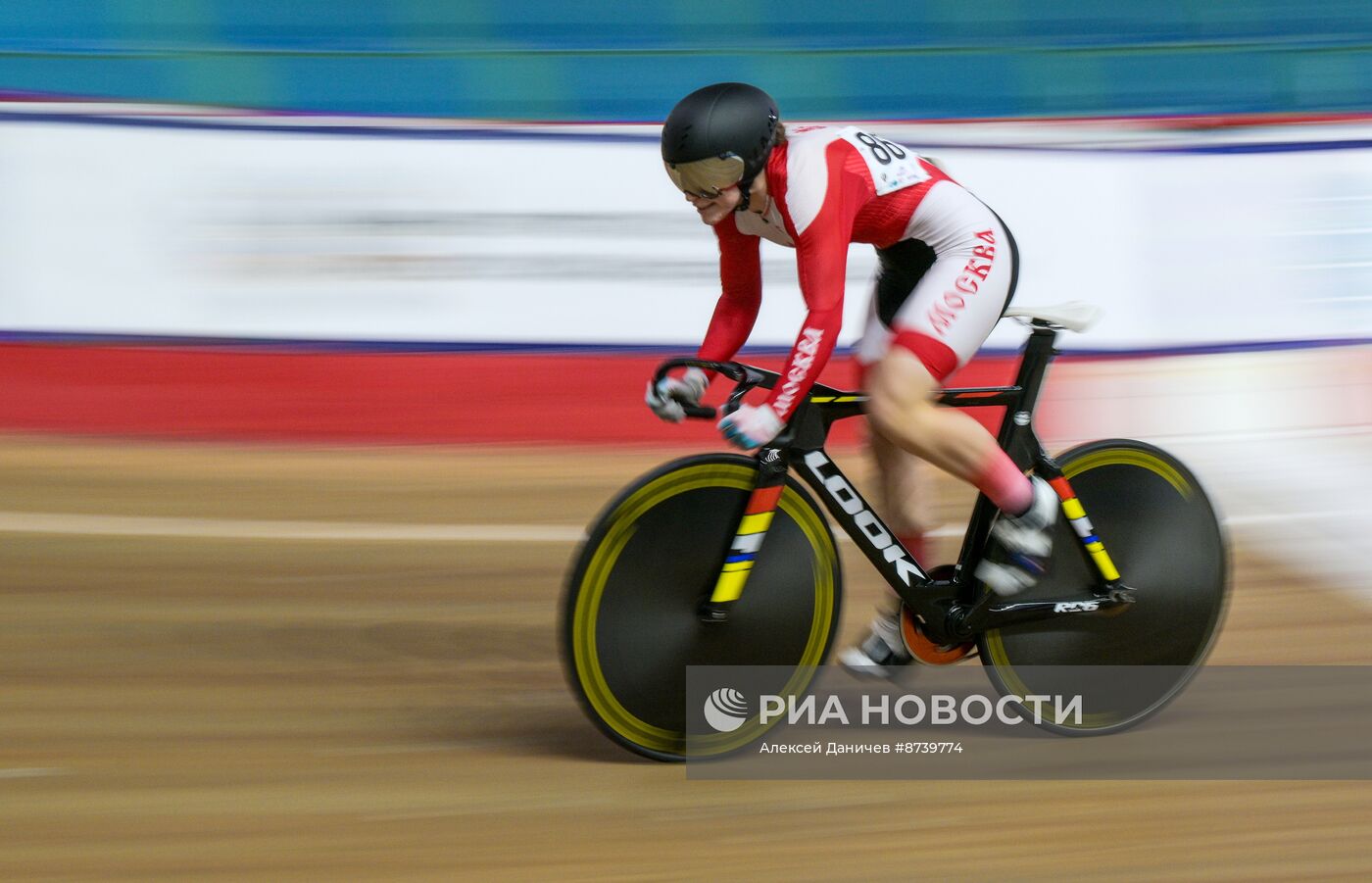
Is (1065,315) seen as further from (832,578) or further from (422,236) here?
(422,236)

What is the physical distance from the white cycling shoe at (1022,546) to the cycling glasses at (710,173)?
99 cm

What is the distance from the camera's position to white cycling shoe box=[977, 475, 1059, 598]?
3.74m

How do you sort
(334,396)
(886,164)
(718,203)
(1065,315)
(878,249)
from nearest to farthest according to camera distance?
(718,203) < (886,164) < (1065,315) < (878,249) < (334,396)

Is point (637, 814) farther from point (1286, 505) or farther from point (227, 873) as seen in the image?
point (1286, 505)

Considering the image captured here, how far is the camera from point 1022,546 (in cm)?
374

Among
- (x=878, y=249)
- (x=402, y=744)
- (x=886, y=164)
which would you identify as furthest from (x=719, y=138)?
(x=402, y=744)

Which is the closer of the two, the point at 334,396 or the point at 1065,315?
the point at 1065,315

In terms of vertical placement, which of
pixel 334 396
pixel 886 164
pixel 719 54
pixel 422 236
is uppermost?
pixel 719 54

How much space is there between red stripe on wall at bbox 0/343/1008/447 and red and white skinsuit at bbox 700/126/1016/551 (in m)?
3.15

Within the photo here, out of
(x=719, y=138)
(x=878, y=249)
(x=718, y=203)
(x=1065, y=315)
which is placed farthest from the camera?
(x=878, y=249)

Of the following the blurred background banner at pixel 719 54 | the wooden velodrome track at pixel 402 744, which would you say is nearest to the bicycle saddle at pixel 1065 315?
the wooden velodrome track at pixel 402 744

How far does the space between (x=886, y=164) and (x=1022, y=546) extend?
91 centimetres

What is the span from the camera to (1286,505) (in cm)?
618

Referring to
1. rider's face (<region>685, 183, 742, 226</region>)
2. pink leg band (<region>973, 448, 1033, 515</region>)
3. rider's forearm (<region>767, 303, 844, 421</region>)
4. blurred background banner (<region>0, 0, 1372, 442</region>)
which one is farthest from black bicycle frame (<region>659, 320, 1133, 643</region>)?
blurred background banner (<region>0, 0, 1372, 442</region>)
